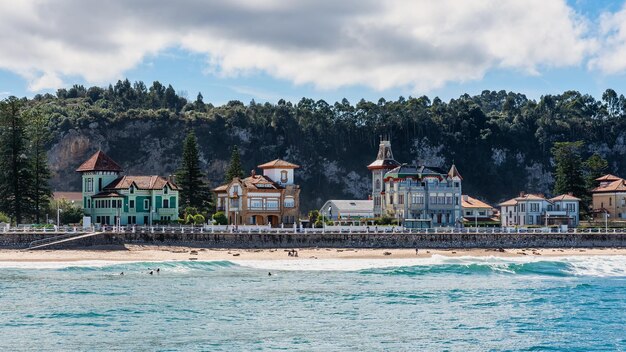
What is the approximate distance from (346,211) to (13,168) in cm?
3274

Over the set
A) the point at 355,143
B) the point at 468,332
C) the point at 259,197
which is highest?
the point at 355,143

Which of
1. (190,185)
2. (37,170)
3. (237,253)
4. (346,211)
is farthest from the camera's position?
(346,211)

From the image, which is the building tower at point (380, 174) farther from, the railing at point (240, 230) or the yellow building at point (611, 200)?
the yellow building at point (611, 200)

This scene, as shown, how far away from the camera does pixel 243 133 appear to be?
13312cm

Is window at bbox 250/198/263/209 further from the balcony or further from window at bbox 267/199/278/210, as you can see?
window at bbox 267/199/278/210

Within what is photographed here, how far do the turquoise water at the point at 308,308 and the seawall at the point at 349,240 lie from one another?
9327 millimetres

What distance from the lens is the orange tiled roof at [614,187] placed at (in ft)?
309

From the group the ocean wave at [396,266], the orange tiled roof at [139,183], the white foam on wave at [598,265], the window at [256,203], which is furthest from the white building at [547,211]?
the orange tiled roof at [139,183]

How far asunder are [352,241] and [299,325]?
33903 millimetres

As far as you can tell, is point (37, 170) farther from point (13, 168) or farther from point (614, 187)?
point (614, 187)

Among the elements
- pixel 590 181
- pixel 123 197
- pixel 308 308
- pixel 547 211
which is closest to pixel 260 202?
pixel 123 197

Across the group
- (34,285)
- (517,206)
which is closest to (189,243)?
(34,285)

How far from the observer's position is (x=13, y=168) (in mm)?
73000

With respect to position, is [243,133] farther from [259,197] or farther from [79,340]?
[79,340]
